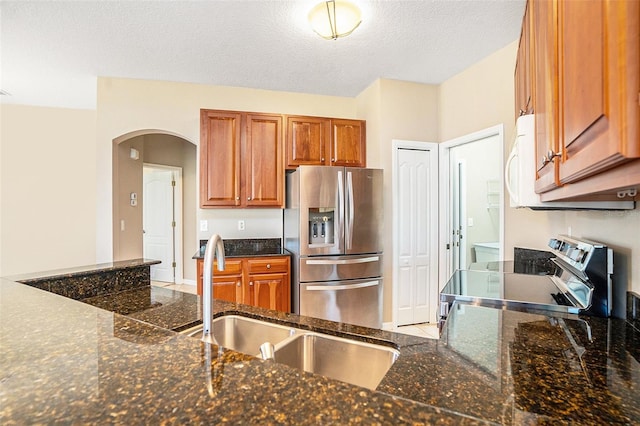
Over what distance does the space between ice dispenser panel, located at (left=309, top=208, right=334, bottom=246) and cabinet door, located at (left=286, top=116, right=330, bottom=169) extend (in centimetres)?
65

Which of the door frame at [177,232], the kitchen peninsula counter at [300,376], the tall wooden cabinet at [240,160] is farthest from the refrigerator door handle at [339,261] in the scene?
the door frame at [177,232]

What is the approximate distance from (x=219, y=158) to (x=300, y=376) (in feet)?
9.96

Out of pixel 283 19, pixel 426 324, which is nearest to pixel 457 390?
pixel 283 19

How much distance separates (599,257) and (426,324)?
2.46 m

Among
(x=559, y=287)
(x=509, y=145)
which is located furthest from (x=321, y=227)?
(x=559, y=287)

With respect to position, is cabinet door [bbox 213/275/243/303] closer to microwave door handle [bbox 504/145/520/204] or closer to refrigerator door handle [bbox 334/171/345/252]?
refrigerator door handle [bbox 334/171/345/252]

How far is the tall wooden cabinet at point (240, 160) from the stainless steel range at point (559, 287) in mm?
2117

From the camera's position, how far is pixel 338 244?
3096 millimetres

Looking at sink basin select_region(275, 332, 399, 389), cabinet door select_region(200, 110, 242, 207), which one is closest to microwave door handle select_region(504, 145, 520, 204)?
sink basin select_region(275, 332, 399, 389)

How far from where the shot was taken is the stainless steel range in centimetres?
130

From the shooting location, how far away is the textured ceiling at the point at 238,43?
7.45ft

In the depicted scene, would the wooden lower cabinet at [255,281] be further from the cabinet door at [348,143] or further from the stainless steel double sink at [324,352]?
the stainless steel double sink at [324,352]

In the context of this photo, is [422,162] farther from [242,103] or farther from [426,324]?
[242,103]

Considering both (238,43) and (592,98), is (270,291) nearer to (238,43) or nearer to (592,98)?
(238,43)
